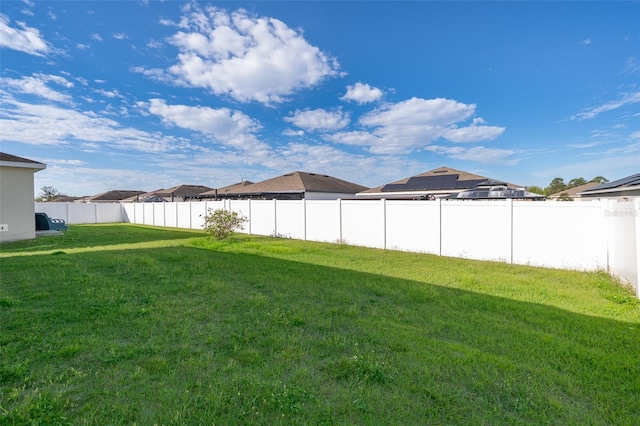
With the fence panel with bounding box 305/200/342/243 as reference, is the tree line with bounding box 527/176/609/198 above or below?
above

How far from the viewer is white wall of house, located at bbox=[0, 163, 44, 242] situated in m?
10.4

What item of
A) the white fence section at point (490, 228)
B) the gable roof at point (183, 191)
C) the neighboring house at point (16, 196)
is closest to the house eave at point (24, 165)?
the neighboring house at point (16, 196)

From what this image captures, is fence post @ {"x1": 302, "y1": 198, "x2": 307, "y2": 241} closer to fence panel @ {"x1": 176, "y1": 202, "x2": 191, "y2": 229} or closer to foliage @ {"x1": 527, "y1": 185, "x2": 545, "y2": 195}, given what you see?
fence panel @ {"x1": 176, "y1": 202, "x2": 191, "y2": 229}

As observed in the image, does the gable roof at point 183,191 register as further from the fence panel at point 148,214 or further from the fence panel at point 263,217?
the fence panel at point 263,217

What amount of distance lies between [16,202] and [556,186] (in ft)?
189

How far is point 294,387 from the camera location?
7.41 feet

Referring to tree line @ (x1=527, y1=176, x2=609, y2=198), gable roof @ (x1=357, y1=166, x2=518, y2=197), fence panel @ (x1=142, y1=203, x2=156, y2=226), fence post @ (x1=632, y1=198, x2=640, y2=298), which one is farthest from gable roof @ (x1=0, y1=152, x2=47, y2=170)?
tree line @ (x1=527, y1=176, x2=609, y2=198)

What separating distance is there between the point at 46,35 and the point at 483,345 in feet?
46.5

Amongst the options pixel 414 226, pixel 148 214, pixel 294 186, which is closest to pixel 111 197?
pixel 148 214

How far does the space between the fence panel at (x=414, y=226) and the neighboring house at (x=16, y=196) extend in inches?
527

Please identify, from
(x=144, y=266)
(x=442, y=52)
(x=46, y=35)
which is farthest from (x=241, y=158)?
(x=144, y=266)

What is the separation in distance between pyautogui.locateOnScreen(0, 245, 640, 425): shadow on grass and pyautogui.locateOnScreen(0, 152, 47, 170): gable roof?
26.9 ft

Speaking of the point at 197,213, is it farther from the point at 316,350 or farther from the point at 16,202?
the point at 316,350

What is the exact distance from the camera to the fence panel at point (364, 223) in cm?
1006
